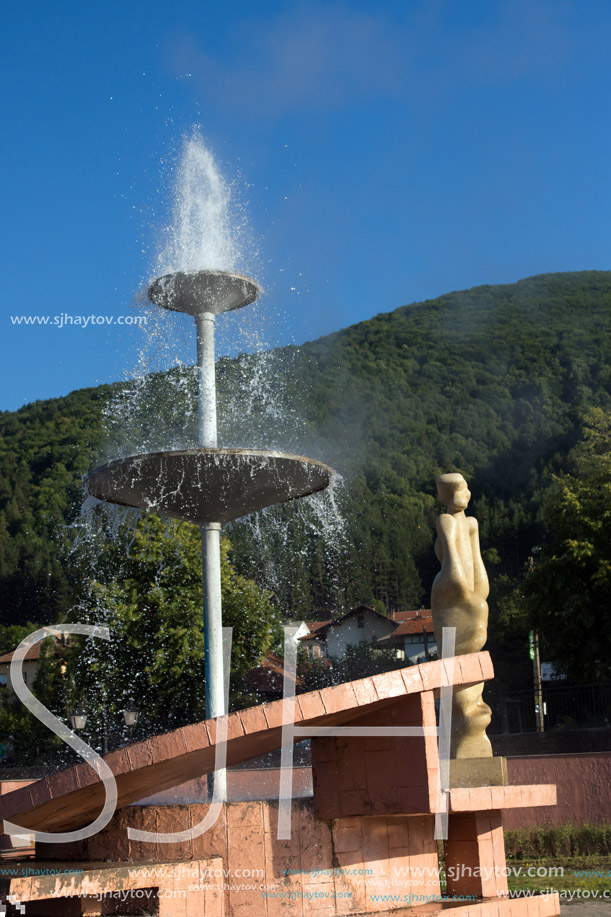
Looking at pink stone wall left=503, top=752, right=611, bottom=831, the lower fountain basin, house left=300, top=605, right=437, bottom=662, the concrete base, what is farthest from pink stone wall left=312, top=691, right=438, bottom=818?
house left=300, top=605, right=437, bottom=662

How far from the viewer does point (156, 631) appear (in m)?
27.4

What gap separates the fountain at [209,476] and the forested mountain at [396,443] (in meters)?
14.6

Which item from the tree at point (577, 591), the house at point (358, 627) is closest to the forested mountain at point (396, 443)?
the house at point (358, 627)

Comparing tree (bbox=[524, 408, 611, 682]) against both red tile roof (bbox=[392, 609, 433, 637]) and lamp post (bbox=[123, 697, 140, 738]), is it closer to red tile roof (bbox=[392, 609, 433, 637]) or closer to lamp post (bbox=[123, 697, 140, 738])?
lamp post (bbox=[123, 697, 140, 738])

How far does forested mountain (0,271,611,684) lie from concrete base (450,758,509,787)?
1948 cm

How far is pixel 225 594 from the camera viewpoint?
28.7 m

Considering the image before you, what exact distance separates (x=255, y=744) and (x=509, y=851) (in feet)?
31.6

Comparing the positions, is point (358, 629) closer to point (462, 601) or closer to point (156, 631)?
point (156, 631)

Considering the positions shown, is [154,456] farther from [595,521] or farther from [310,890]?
[595,521]

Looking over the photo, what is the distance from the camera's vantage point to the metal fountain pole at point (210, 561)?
34.4 ft

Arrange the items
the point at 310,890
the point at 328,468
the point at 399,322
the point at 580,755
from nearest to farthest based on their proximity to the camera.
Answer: the point at 310,890
the point at 328,468
the point at 580,755
the point at 399,322

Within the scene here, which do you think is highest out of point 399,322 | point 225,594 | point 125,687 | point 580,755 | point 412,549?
point 399,322

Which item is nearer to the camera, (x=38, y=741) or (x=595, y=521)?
(x=595, y=521)

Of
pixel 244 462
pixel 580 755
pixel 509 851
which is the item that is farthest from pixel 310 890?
pixel 580 755
